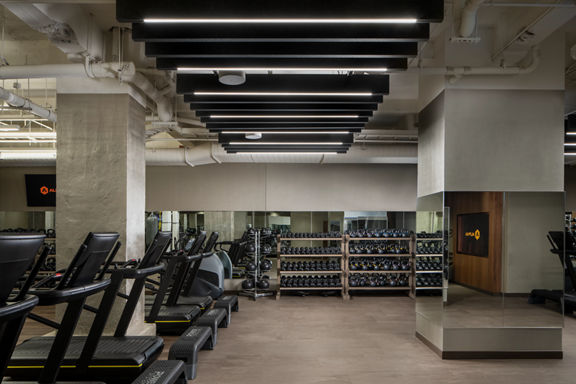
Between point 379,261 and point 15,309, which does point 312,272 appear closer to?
Answer: point 379,261

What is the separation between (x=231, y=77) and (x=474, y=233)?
141 inches

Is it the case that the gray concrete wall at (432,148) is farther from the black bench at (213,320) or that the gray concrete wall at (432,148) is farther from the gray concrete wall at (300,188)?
the gray concrete wall at (300,188)

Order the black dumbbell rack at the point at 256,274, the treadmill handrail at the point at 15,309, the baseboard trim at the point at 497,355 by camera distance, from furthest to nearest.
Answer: the black dumbbell rack at the point at 256,274
the baseboard trim at the point at 497,355
the treadmill handrail at the point at 15,309

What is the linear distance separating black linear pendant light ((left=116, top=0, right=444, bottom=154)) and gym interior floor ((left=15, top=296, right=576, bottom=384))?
3.09m

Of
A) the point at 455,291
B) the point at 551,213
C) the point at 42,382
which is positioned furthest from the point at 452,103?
the point at 42,382

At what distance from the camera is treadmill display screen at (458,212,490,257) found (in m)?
5.66

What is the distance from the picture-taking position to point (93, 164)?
584cm

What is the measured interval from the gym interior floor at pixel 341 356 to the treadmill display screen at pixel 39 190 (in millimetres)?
5212

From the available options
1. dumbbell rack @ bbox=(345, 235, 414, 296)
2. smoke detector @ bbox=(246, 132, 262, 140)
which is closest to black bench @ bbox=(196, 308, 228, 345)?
smoke detector @ bbox=(246, 132, 262, 140)

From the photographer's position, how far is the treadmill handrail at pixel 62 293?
280 centimetres

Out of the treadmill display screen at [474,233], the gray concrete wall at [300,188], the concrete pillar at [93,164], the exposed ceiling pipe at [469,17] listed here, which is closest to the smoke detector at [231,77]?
the concrete pillar at [93,164]

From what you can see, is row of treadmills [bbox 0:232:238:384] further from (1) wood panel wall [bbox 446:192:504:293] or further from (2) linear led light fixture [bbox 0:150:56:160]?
(2) linear led light fixture [bbox 0:150:56:160]

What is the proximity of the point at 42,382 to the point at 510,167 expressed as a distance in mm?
5360

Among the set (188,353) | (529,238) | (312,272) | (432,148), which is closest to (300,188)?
(312,272)
